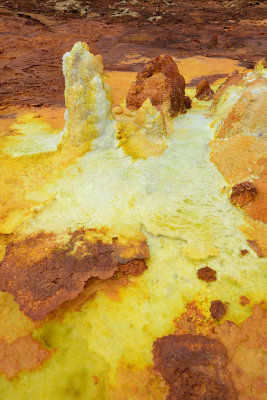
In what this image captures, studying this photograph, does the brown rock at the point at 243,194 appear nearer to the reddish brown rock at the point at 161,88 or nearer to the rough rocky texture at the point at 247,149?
the rough rocky texture at the point at 247,149

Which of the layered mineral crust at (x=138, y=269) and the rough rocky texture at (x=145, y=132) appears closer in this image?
the layered mineral crust at (x=138, y=269)

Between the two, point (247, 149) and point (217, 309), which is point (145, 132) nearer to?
point (247, 149)

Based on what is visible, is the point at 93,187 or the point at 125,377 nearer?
the point at 125,377

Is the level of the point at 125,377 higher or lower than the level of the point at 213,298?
lower

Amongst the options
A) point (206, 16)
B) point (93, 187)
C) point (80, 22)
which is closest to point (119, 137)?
point (93, 187)

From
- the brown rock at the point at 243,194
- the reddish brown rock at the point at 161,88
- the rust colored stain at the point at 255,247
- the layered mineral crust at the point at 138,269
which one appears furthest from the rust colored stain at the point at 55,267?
the reddish brown rock at the point at 161,88

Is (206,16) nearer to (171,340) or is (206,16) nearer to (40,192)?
(40,192)

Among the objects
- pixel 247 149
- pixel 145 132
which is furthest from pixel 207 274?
pixel 145 132
